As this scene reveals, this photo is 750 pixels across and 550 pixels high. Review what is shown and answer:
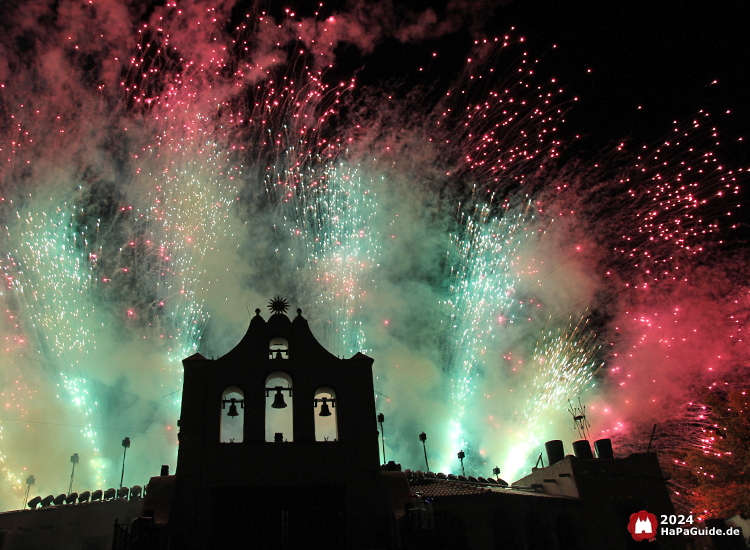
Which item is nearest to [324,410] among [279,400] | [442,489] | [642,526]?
[279,400]

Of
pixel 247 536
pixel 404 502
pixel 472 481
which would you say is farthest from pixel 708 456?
pixel 247 536

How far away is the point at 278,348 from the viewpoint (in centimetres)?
1881

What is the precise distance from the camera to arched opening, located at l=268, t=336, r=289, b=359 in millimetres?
18391

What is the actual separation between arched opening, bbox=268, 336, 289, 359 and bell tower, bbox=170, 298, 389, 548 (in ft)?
0.12

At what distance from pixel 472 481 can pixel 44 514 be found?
743 inches

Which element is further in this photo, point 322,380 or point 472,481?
point 472,481

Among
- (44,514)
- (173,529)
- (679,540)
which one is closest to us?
(173,529)

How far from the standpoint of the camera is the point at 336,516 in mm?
15914

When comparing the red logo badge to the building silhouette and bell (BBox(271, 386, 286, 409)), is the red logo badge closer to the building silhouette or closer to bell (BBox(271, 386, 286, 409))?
the building silhouette

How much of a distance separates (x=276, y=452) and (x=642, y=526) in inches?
582

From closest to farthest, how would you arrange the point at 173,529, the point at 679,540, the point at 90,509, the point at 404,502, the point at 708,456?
the point at 173,529, the point at 404,502, the point at 679,540, the point at 90,509, the point at 708,456

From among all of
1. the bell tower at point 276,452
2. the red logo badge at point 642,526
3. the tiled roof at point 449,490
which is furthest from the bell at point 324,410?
the red logo badge at point 642,526

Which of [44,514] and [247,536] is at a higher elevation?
[44,514]

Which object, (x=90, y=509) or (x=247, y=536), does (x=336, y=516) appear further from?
(x=90, y=509)
